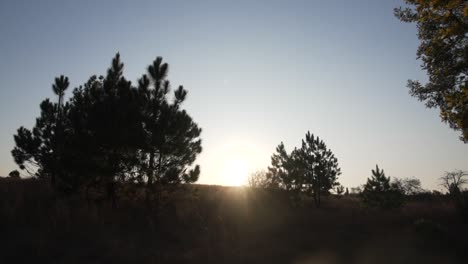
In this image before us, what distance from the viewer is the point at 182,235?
16.4 meters

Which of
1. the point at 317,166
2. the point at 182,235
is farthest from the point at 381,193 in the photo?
the point at 182,235

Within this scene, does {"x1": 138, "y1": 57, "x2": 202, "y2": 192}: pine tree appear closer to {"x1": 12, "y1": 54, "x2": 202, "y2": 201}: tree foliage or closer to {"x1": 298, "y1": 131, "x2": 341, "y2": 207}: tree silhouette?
{"x1": 12, "y1": 54, "x2": 202, "y2": 201}: tree foliage

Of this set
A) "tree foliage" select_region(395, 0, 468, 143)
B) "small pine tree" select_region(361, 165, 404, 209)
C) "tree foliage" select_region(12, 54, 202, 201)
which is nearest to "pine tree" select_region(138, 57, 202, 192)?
"tree foliage" select_region(12, 54, 202, 201)

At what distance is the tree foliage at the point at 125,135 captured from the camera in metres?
15.9

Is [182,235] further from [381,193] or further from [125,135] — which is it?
[381,193]

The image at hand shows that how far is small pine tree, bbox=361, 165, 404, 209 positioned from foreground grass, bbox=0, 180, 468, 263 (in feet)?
18.1

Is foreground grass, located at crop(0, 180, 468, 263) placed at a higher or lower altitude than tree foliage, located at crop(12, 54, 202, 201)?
lower

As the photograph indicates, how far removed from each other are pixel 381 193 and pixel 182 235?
2323cm

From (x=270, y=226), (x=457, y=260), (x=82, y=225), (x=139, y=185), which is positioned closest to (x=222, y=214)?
(x=270, y=226)

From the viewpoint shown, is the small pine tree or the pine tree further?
the small pine tree

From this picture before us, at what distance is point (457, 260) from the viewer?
570 inches

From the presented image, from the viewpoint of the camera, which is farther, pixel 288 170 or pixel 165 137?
pixel 288 170

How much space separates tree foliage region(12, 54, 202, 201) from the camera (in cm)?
1591

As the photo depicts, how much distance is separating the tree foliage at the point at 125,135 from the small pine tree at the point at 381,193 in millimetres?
21807
